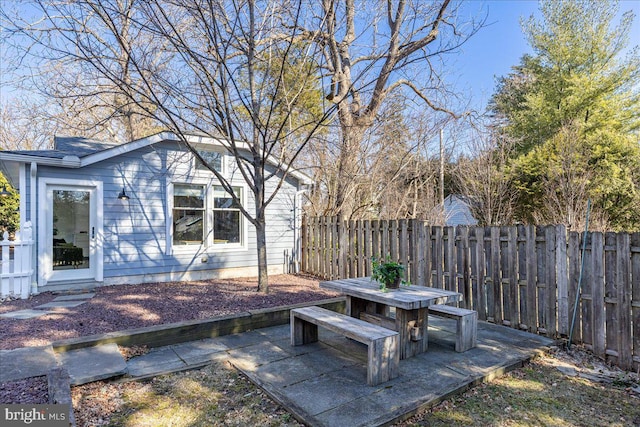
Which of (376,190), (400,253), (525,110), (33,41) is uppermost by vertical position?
(525,110)

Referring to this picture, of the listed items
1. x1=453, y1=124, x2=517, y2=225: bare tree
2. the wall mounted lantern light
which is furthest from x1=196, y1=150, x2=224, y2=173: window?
x1=453, y1=124, x2=517, y2=225: bare tree

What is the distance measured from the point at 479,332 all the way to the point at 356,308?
1620 mm

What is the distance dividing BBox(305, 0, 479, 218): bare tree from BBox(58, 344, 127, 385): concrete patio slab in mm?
4962

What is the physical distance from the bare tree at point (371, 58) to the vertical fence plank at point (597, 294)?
385cm

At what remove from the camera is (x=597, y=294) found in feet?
12.2

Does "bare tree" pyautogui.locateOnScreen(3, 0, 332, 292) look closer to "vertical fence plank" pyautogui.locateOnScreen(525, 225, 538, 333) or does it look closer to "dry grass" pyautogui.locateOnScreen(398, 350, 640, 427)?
"vertical fence plank" pyautogui.locateOnScreen(525, 225, 538, 333)

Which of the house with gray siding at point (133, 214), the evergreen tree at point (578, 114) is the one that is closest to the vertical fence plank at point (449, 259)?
the house with gray siding at point (133, 214)

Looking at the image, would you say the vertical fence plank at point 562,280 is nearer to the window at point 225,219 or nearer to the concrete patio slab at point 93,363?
the concrete patio slab at point 93,363

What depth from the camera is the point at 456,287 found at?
5258 mm

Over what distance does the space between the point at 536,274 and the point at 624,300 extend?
0.91 m

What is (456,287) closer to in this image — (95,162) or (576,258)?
(576,258)

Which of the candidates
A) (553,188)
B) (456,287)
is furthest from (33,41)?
(553,188)

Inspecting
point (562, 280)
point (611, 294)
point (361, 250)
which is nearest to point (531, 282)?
point (562, 280)

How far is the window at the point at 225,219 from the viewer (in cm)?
836
